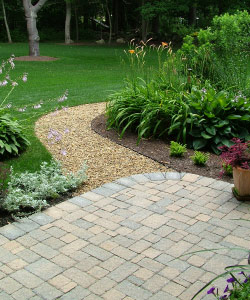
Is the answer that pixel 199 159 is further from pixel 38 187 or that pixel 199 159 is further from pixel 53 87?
pixel 53 87

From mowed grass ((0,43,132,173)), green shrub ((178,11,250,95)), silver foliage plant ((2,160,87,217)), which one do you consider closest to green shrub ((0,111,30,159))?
mowed grass ((0,43,132,173))

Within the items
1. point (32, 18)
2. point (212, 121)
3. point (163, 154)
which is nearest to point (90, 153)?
point (163, 154)

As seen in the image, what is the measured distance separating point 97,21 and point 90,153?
86.7 ft

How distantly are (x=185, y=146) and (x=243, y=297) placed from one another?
314 centimetres

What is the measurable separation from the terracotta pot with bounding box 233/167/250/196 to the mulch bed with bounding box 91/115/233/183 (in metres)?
0.49

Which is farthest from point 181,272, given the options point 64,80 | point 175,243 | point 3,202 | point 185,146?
point 64,80

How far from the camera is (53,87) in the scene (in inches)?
388

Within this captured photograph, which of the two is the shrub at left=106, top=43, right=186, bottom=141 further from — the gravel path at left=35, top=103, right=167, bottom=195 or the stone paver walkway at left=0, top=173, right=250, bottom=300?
the stone paver walkway at left=0, top=173, right=250, bottom=300

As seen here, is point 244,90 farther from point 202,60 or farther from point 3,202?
point 3,202

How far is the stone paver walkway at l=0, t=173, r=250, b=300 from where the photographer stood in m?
2.62

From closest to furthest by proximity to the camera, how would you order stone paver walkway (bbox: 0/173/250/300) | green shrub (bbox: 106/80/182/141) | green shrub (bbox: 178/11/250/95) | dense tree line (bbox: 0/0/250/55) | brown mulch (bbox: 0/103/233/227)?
stone paver walkway (bbox: 0/173/250/300)
brown mulch (bbox: 0/103/233/227)
green shrub (bbox: 106/80/182/141)
green shrub (bbox: 178/11/250/95)
dense tree line (bbox: 0/0/250/55)

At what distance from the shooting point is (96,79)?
11.3 m

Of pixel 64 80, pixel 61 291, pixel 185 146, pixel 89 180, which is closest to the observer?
pixel 61 291

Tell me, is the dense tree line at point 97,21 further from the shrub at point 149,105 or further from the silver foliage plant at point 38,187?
the silver foliage plant at point 38,187
